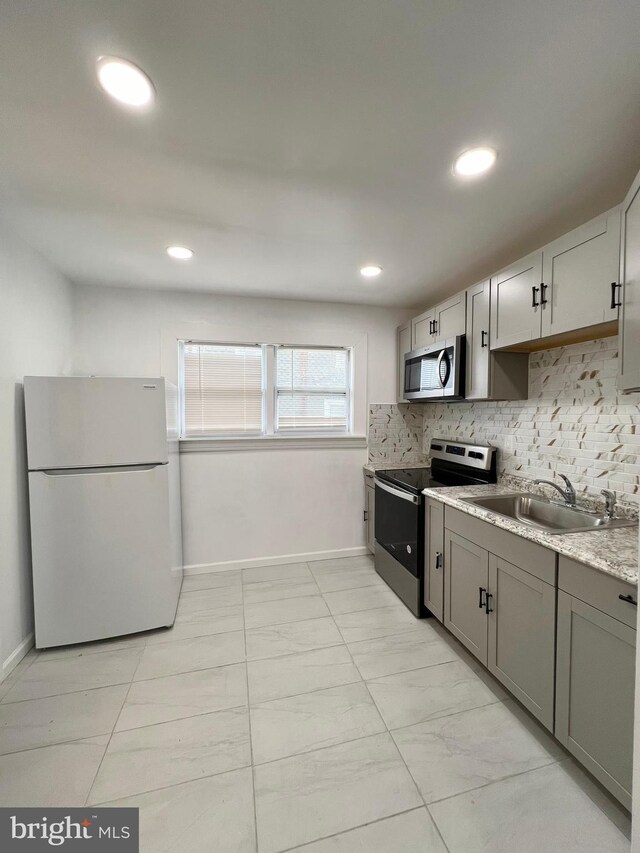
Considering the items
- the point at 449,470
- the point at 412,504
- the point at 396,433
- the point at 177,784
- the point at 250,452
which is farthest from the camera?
the point at 396,433

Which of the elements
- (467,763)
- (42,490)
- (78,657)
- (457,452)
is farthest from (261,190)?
(78,657)

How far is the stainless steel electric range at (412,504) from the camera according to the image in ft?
7.59

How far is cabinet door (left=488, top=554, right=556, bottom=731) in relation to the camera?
1373 mm

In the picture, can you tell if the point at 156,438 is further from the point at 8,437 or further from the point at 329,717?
the point at 329,717

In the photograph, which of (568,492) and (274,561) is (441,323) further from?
(274,561)

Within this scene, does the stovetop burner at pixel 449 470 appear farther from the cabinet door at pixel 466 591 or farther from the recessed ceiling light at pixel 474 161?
the recessed ceiling light at pixel 474 161

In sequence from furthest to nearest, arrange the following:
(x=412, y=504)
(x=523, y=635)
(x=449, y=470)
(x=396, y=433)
Answer: (x=396, y=433), (x=449, y=470), (x=412, y=504), (x=523, y=635)

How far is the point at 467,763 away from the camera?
1.35m

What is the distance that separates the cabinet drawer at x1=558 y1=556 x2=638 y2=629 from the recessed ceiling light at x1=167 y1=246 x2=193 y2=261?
2.49m

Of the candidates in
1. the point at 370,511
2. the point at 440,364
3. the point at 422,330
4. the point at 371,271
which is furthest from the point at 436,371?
the point at 370,511

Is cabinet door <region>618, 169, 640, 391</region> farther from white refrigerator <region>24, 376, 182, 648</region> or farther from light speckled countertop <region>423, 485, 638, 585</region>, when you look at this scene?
white refrigerator <region>24, 376, 182, 648</region>

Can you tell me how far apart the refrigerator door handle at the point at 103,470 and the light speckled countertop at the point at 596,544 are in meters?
1.92

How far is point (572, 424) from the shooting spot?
1.94m

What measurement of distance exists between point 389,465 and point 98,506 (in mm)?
2286
